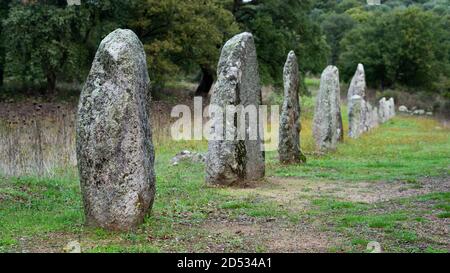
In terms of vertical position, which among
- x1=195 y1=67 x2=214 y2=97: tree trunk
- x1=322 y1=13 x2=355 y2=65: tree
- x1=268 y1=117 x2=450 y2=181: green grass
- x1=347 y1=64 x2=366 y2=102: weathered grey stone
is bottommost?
x1=268 y1=117 x2=450 y2=181: green grass

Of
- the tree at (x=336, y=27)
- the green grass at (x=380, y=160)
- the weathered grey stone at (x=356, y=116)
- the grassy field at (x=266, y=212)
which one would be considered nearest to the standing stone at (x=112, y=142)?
the grassy field at (x=266, y=212)

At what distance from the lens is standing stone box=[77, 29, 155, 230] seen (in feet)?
25.8

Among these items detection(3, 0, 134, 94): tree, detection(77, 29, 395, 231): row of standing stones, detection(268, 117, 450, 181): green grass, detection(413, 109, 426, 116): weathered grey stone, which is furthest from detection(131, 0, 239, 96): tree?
detection(77, 29, 395, 231): row of standing stones

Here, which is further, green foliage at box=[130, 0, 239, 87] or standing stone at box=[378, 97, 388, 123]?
standing stone at box=[378, 97, 388, 123]

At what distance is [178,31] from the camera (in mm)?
31500

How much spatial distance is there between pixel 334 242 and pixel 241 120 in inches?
193

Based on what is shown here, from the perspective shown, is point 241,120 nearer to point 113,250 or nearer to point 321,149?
point 113,250

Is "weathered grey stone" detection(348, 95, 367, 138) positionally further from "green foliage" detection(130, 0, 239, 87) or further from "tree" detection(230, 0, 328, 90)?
"tree" detection(230, 0, 328, 90)

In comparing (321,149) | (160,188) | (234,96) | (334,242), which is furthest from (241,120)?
(321,149)

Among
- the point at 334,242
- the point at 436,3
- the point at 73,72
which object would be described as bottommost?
the point at 334,242

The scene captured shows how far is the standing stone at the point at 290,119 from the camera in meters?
15.6

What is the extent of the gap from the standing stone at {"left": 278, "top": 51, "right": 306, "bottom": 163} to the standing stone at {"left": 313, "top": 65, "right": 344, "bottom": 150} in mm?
3740

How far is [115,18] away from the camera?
1201 inches
